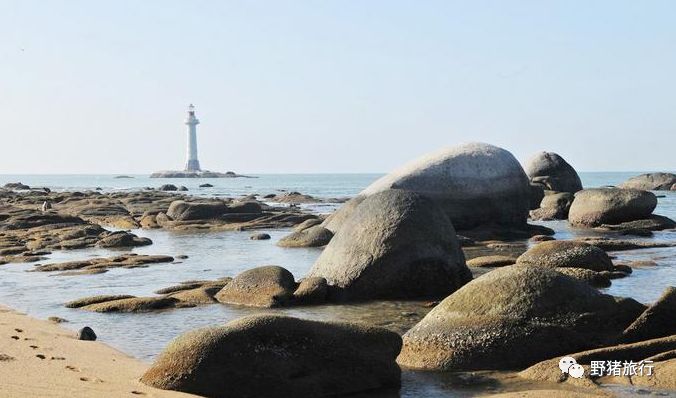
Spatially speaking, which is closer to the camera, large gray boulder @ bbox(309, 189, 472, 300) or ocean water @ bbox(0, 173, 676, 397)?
ocean water @ bbox(0, 173, 676, 397)

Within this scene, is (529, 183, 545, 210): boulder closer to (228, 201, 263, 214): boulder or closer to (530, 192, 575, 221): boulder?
(530, 192, 575, 221): boulder

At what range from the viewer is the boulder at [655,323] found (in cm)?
861

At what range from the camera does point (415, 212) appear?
1348 centimetres

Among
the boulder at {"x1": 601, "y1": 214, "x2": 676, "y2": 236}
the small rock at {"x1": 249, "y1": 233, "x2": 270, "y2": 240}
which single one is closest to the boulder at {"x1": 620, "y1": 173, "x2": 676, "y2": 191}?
the boulder at {"x1": 601, "y1": 214, "x2": 676, "y2": 236}

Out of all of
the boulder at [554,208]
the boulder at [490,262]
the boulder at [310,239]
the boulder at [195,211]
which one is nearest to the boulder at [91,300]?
the boulder at [490,262]

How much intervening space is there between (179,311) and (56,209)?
31541 mm

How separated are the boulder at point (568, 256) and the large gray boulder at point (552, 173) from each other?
2648 centimetres

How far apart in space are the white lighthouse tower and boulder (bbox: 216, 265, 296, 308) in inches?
5837

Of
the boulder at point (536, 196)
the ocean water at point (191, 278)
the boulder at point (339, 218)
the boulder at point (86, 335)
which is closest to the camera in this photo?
the ocean water at point (191, 278)

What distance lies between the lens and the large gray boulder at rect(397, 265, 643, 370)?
8492 mm

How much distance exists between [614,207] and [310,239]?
36.9 ft

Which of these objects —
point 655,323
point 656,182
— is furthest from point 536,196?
point 656,182

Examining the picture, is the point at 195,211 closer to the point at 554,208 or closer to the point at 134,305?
the point at 554,208

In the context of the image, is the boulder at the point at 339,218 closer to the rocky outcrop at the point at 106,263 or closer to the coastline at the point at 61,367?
the rocky outcrop at the point at 106,263
